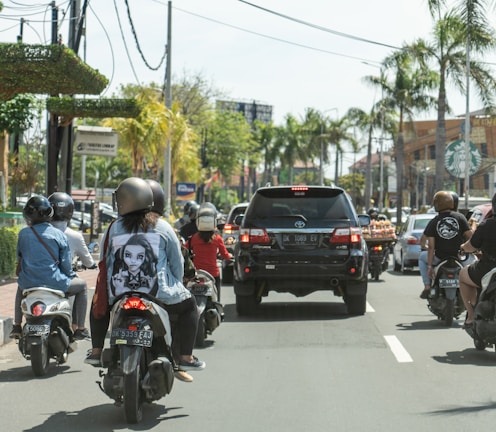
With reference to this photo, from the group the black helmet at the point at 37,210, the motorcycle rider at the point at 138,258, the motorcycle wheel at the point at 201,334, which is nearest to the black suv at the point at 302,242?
the motorcycle wheel at the point at 201,334

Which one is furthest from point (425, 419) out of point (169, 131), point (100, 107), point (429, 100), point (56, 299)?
point (429, 100)

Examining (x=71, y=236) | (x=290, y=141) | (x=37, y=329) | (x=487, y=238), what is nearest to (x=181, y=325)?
(x=37, y=329)

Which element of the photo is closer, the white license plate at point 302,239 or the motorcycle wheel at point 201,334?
the motorcycle wheel at point 201,334

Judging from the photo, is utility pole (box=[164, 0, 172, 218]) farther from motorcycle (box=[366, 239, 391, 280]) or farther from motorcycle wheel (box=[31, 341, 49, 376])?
motorcycle wheel (box=[31, 341, 49, 376])

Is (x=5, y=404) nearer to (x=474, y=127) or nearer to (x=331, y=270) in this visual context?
(x=331, y=270)

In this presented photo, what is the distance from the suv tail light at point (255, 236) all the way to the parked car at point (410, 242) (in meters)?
10.4

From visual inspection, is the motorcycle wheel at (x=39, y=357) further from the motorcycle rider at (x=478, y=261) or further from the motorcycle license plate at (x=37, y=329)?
the motorcycle rider at (x=478, y=261)

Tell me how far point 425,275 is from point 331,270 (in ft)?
4.27

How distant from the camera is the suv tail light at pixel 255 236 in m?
13.4

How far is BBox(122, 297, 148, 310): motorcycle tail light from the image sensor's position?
6410 mm

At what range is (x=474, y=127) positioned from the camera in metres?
97.8

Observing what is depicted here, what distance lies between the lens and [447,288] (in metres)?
12.2

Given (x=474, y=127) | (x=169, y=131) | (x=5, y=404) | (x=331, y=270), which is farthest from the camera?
(x=474, y=127)

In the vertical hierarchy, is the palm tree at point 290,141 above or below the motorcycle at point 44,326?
above
